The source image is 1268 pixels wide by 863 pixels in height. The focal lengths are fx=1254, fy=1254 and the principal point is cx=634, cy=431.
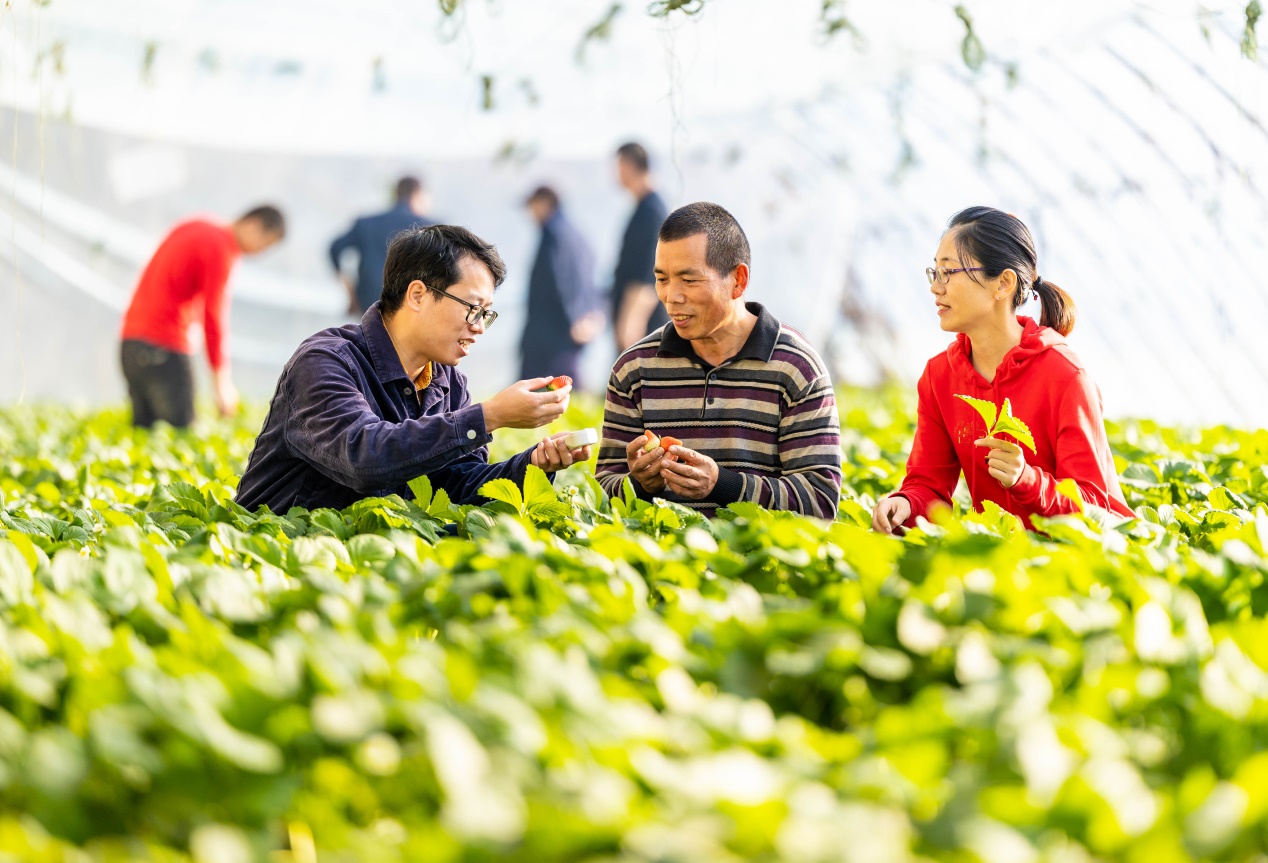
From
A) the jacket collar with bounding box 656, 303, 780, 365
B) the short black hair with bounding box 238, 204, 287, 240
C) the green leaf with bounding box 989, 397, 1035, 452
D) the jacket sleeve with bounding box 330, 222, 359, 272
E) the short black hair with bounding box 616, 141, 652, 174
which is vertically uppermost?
the short black hair with bounding box 616, 141, 652, 174

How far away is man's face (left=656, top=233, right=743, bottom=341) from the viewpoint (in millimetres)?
3445

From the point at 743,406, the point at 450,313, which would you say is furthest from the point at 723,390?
the point at 450,313

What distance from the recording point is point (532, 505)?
9.41 ft

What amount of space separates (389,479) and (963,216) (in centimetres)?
178

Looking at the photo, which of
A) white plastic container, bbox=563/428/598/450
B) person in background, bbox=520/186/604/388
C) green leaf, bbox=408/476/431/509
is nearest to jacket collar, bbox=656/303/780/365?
white plastic container, bbox=563/428/598/450

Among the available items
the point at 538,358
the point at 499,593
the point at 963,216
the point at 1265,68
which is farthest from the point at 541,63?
the point at 499,593

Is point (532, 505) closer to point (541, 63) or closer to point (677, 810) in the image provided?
point (677, 810)

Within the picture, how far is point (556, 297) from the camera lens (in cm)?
1002

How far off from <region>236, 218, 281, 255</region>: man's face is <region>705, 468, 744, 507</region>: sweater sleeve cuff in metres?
5.04

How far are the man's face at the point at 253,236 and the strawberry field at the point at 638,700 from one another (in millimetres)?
5578

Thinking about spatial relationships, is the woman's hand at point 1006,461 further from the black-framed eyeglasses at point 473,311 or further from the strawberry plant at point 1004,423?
the black-framed eyeglasses at point 473,311

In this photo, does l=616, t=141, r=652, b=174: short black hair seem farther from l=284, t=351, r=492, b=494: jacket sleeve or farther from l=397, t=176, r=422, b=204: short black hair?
l=284, t=351, r=492, b=494: jacket sleeve

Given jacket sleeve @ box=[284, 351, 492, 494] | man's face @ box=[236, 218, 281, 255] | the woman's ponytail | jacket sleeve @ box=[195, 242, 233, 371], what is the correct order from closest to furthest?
1. jacket sleeve @ box=[284, 351, 492, 494]
2. the woman's ponytail
3. jacket sleeve @ box=[195, 242, 233, 371]
4. man's face @ box=[236, 218, 281, 255]

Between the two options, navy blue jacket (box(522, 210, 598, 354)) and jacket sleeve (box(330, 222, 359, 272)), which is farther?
jacket sleeve (box(330, 222, 359, 272))
